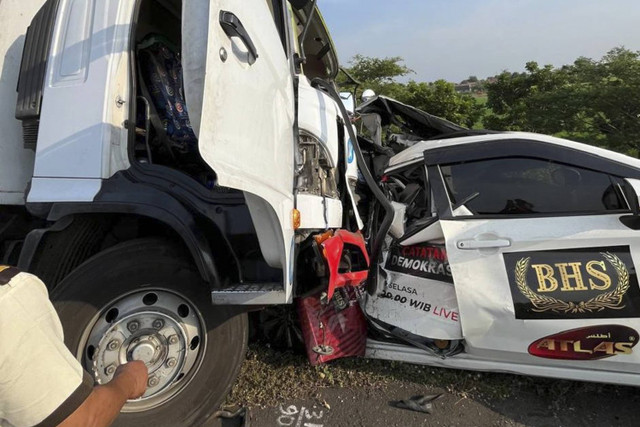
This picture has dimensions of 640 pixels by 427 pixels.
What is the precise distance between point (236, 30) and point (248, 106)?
268 mm

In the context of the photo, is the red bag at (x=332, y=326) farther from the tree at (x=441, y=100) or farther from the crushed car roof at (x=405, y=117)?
the tree at (x=441, y=100)

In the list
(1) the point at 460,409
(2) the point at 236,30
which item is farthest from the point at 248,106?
(1) the point at 460,409

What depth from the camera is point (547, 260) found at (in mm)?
2268

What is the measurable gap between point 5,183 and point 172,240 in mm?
954

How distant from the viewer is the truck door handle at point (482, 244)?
2324mm

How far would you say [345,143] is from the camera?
2623mm

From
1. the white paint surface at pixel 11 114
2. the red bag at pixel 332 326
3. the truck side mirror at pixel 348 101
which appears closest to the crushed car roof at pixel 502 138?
the truck side mirror at pixel 348 101

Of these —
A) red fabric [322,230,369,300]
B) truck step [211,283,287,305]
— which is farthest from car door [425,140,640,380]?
truck step [211,283,287,305]

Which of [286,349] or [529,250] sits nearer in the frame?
[529,250]

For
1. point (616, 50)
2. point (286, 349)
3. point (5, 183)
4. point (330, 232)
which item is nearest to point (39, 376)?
point (330, 232)

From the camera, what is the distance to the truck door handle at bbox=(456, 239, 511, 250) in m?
2.32

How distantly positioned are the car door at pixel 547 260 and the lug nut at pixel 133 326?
5.61 ft

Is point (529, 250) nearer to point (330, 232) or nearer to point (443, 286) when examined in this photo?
point (443, 286)

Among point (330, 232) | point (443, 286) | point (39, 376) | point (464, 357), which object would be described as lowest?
point (464, 357)
